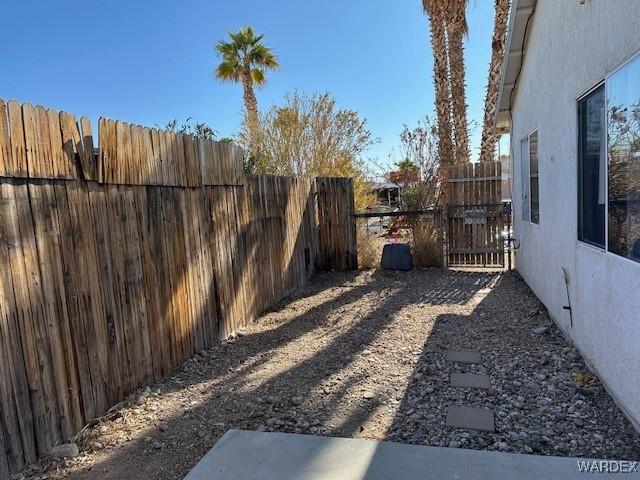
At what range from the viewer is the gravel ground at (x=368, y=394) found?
8.36 feet

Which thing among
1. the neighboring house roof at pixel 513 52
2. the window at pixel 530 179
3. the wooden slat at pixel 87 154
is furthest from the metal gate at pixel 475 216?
the wooden slat at pixel 87 154

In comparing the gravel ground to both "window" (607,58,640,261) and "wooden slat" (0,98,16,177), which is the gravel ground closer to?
"window" (607,58,640,261)

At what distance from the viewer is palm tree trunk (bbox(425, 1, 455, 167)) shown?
10531 mm

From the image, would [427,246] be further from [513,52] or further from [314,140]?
[314,140]

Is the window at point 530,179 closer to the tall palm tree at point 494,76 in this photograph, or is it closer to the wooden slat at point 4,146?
the tall palm tree at point 494,76

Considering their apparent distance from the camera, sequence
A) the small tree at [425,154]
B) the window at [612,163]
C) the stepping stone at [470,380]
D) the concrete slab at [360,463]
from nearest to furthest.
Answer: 1. the concrete slab at [360,463]
2. the window at [612,163]
3. the stepping stone at [470,380]
4. the small tree at [425,154]

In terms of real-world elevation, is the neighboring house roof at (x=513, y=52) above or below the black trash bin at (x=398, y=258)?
above

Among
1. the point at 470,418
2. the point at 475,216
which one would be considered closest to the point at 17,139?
the point at 470,418

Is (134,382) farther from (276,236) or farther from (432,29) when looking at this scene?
(432,29)

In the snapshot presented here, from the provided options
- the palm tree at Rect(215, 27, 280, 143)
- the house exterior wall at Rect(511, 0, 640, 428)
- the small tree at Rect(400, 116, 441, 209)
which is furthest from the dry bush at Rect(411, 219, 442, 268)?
the palm tree at Rect(215, 27, 280, 143)

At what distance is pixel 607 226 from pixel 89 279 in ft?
12.0

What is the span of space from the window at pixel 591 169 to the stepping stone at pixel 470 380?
4.45 feet

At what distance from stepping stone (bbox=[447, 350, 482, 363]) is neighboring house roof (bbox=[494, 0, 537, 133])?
4.24 m

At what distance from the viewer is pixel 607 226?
293 centimetres
